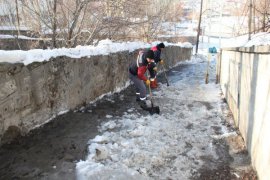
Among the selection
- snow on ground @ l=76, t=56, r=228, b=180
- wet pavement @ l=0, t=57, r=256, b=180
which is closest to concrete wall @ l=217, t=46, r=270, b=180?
wet pavement @ l=0, t=57, r=256, b=180

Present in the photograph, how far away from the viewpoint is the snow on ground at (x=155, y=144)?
16.3ft

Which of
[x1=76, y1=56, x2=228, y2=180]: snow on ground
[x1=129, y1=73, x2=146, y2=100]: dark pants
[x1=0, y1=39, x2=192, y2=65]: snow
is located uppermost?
[x1=0, y1=39, x2=192, y2=65]: snow

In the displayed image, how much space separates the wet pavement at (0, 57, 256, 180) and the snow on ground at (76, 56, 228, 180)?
0.54 ft

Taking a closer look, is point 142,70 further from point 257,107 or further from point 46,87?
point 257,107

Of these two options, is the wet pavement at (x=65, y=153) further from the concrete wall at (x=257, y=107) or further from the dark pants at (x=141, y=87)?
the dark pants at (x=141, y=87)

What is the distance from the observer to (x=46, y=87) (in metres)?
6.73

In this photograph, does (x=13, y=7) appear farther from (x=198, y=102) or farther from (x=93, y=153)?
(x=93, y=153)

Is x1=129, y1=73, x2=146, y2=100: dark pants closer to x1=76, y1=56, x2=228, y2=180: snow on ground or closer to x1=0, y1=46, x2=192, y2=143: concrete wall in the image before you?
x1=76, y1=56, x2=228, y2=180: snow on ground

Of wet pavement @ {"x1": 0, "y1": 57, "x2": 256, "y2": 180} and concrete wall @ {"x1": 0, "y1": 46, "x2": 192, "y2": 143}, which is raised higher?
concrete wall @ {"x1": 0, "y1": 46, "x2": 192, "y2": 143}

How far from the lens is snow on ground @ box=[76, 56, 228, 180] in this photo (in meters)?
4.96

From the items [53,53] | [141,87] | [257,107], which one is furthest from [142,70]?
[257,107]

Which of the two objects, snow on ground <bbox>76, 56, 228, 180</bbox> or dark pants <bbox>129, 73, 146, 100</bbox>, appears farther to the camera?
dark pants <bbox>129, 73, 146, 100</bbox>

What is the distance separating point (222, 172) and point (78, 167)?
233 cm

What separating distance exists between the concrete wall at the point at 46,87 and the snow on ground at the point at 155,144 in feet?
4.00
